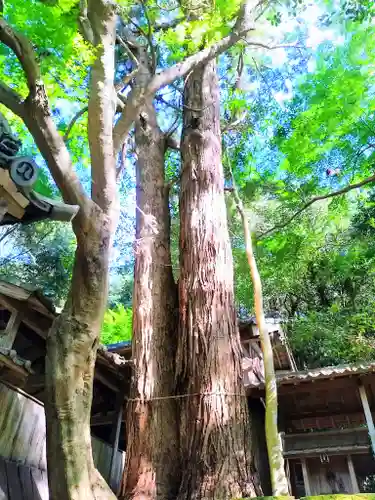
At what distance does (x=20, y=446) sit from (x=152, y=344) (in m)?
2.10

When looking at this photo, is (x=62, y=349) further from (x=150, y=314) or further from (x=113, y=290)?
(x=113, y=290)

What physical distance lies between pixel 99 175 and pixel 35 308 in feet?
10.1

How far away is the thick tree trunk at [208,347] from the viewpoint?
427 cm

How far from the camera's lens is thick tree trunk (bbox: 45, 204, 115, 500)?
3389 millimetres

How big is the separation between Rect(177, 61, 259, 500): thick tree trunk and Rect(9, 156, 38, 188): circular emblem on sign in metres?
2.87

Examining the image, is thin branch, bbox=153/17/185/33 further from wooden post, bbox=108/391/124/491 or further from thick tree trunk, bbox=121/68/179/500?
wooden post, bbox=108/391/124/491

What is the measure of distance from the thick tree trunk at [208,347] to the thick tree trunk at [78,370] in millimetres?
1100

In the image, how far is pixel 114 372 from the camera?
312 inches

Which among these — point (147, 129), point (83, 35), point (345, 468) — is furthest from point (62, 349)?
point (345, 468)

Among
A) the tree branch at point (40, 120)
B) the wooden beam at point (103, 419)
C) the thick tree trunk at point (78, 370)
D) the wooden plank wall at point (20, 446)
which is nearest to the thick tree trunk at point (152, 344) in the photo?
the thick tree trunk at point (78, 370)

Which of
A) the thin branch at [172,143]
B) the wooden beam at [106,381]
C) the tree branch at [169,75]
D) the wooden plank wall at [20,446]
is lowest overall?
the wooden plank wall at [20,446]

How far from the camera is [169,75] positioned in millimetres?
5133

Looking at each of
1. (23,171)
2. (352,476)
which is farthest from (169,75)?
(352,476)

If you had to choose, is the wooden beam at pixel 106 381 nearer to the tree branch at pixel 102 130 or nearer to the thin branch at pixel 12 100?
the tree branch at pixel 102 130
